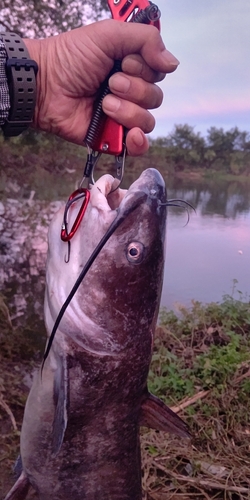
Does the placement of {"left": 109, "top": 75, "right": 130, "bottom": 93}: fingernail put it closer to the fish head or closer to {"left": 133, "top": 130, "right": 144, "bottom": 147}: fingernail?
{"left": 133, "top": 130, "right": 144, "bottom": 147}: fingernail

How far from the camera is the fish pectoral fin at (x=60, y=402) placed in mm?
1434

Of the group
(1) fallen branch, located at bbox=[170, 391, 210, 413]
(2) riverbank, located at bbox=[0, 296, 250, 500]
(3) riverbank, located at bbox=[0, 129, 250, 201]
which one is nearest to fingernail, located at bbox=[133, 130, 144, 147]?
(2) riverbank, located at bbox=[0, 296, 250, 500]

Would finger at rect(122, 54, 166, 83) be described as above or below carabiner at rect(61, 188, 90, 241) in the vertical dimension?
above

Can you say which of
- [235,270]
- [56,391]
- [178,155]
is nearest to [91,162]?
[56,391]

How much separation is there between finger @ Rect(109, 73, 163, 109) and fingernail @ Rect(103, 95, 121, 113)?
0.07 ft

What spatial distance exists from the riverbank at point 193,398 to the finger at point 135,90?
90.5 inches

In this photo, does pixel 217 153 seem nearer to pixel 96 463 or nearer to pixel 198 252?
pixel 198 252

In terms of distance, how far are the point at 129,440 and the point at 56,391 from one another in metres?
0.35

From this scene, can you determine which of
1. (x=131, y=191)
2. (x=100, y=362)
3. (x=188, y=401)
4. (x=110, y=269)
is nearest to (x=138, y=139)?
(x=131, y=191)

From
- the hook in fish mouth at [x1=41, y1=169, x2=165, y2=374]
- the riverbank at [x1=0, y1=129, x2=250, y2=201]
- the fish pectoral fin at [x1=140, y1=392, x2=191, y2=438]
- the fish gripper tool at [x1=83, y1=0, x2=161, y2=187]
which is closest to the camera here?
the hook in fish mouth at [x1=41, y1=169, x2=165, y2=374]

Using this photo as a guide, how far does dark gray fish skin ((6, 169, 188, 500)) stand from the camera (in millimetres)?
1498

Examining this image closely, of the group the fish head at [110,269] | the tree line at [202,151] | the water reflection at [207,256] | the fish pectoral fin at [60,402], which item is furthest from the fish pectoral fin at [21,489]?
the tree line at [202,151]

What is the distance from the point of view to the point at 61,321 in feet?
4.94

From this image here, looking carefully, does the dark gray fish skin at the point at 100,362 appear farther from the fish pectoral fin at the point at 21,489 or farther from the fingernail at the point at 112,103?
the fingernail at the point at 112,103
